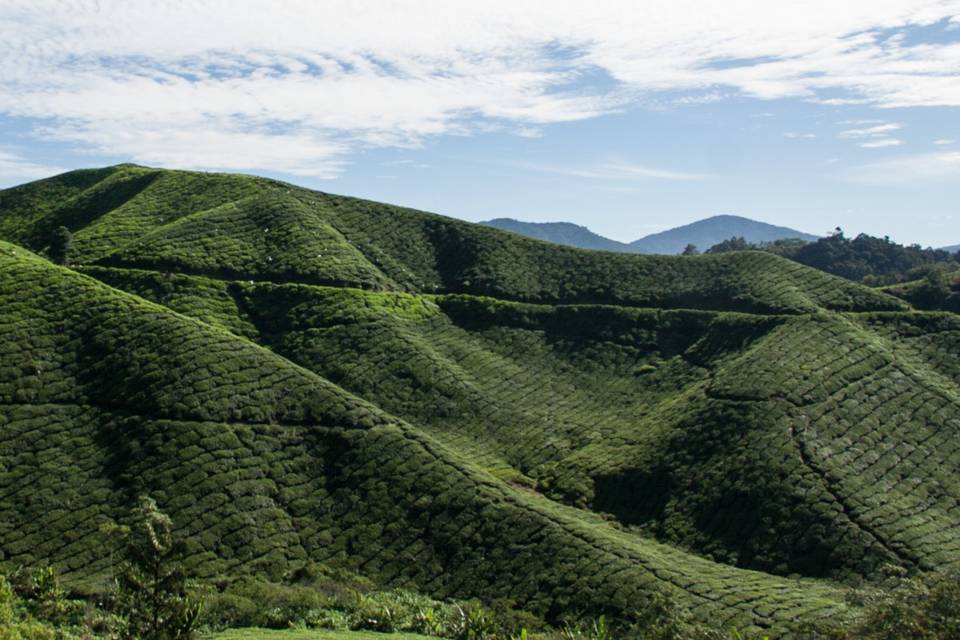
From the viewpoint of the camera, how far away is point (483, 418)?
2938 inches

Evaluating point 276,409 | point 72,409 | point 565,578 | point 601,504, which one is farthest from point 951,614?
point 72,409

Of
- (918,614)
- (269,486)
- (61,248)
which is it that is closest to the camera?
(918,614)

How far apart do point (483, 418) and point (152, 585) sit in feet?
161

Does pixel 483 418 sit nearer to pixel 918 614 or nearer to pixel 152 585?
pixel 918 614

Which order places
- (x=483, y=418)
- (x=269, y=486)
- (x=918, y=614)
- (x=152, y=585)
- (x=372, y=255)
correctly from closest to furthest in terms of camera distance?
(x=152, y=585) < (x=918, y=614) < (x=269, y=486) < (x=483, y=418) < (x=372, y=255)

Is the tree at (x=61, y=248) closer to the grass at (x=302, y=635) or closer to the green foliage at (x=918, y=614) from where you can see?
the grass at (x=302, y=635)

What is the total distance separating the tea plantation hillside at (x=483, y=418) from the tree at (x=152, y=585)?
22223mm

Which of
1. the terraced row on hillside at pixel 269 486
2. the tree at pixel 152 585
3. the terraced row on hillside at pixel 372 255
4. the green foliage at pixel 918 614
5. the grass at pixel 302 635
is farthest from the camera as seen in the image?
the terraced row on hillside at pixel 372 255

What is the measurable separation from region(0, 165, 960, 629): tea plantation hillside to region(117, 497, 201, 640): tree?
22223mm

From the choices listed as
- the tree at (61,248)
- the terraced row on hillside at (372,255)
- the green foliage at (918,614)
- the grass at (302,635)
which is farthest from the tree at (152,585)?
the tree at (61,248)

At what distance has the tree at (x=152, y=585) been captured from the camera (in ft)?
86.2

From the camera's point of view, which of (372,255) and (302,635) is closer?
(302,635)

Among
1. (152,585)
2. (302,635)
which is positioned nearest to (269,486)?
(302,635)

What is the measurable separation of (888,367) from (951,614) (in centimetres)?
4953
